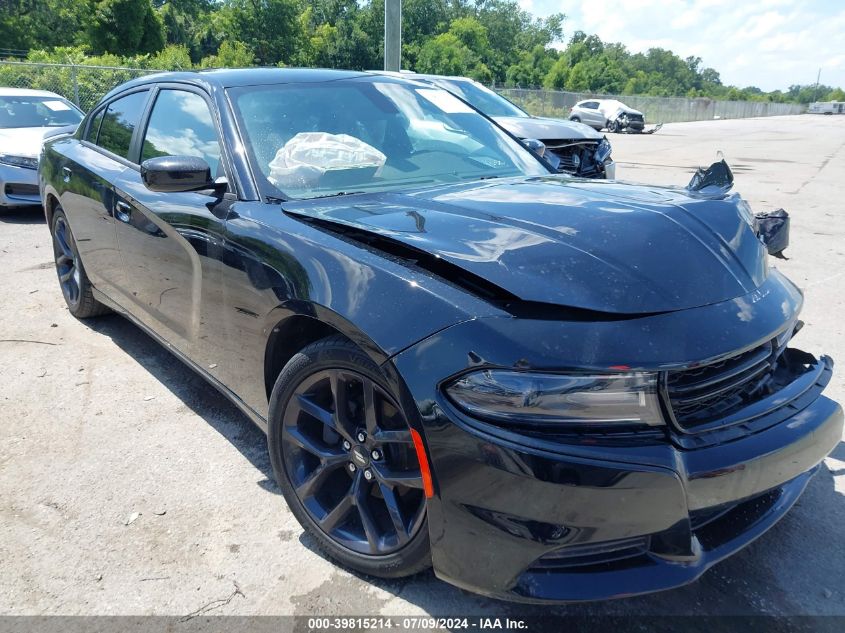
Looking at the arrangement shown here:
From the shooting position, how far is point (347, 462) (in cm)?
221

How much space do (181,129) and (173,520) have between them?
1.83 meters

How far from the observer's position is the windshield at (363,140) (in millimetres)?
2740

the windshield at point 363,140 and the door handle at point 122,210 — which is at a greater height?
the windshield at point 363,140

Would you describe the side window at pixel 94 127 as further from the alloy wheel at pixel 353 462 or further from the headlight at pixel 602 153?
the headlight at pixel 602 153

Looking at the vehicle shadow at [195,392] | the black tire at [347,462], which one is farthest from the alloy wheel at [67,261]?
the black tire at [347,462]

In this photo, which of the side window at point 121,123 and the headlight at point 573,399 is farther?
the side window at point 121,123

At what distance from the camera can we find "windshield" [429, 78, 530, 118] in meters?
9.51

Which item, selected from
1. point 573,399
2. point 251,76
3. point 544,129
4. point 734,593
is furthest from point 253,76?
point 544,129

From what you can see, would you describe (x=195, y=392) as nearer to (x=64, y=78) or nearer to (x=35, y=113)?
(x=35, y=113)

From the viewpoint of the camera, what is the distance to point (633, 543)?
67.9 inches

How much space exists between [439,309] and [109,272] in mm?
2760

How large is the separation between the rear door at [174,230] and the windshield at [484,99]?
6.56 meters

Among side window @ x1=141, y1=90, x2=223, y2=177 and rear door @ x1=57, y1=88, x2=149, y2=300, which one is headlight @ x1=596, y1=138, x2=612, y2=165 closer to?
rear door @ x1=57, y1=88, x2=149, y2=300

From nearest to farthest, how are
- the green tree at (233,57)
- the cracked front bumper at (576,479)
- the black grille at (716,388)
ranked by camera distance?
1. the cracked front bumper at (576,479)
2. the black grille at (716,388)
3. the green tree at (233,57)
